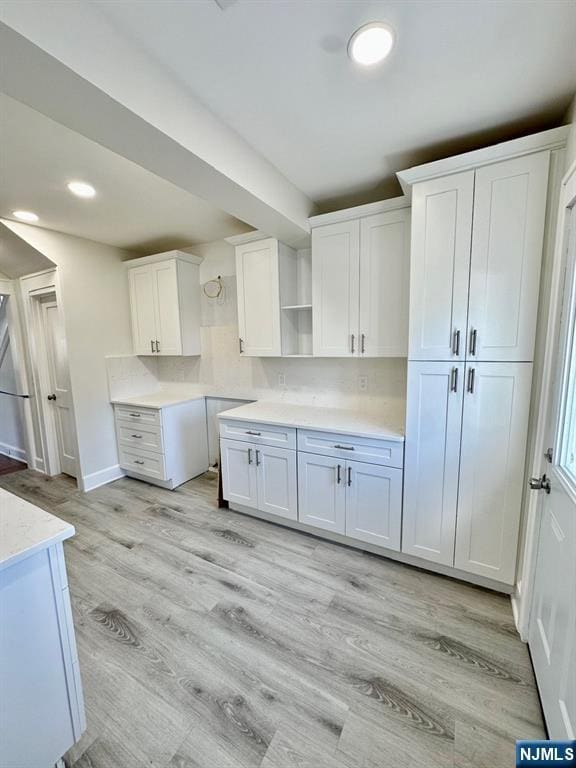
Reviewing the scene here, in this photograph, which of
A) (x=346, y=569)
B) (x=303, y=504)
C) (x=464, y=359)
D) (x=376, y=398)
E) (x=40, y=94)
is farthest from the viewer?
(x=376, y=398)

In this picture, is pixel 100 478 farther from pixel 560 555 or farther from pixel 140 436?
pixel 560 555

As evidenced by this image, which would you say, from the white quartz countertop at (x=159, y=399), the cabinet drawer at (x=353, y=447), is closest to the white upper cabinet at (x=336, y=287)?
the cabinet drawer at (x=353, y=447)

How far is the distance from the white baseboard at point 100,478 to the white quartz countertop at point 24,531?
7.86ft

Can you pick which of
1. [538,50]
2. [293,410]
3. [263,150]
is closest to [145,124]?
[263,150]

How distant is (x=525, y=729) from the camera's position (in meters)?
1.25

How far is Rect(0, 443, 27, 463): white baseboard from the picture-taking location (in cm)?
434

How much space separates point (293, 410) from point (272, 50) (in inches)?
88.2

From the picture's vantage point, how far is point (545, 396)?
4.90 ft

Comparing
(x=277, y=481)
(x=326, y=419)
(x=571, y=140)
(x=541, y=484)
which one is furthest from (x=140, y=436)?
(x=571, y=140)

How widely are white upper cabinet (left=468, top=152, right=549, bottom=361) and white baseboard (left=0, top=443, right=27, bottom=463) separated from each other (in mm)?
5503

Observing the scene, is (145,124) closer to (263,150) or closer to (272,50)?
(272,50)

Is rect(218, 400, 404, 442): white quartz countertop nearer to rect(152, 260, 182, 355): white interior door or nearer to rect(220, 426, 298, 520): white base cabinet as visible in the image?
rect(220, 426, 298, 520): white base cabinet

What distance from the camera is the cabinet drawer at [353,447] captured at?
2.06m

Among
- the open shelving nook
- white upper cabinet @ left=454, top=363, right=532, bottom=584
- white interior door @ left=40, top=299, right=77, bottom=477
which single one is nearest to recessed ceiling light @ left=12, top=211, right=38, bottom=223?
white interior door @ left=40, top=299, right=77, bottom=477
